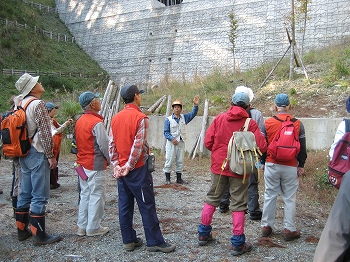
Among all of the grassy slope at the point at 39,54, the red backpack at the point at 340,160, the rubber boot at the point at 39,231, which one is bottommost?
the rubber boot at the point at 39,231

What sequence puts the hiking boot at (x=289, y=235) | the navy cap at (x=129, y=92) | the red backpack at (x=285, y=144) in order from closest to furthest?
1. the navy cap at (x=129, y=92)
2. the red backpack at (x=285, y=144)
3. the hiking boot at (x=289, y=235)

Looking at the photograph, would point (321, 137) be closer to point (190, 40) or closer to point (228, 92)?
point (228, 92)

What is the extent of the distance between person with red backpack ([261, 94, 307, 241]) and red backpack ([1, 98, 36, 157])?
2886mm

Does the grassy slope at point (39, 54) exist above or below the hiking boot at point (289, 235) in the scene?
above

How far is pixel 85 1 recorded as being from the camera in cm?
2966

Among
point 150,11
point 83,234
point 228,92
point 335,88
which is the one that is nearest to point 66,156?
point 228,92

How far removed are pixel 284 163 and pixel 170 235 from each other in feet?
5.50

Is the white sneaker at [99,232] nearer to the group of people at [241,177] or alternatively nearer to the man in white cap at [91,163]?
the man in white cap at [91,163]

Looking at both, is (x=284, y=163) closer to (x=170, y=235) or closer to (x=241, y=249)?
(x=241, y=249)

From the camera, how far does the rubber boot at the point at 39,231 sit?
4.11 meters

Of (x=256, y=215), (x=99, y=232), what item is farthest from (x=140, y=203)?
(x=256, y=215)

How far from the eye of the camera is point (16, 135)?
406 cm

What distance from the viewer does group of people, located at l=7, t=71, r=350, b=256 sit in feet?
12.7

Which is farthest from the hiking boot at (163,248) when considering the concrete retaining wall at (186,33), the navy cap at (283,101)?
the concrete retaining wall at (186,33)
